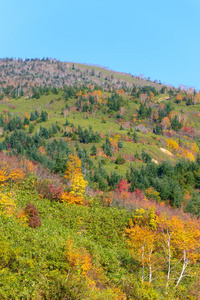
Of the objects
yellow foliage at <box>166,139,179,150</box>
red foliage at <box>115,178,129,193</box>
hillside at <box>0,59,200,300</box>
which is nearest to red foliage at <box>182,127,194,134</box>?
hillside at <box>0,59,200,300</box>

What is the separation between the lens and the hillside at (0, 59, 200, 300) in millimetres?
16891

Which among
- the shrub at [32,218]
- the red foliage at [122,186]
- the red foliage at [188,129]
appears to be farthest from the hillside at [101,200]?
the red foliage at [188,129]

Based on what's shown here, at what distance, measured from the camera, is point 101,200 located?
44094 mm

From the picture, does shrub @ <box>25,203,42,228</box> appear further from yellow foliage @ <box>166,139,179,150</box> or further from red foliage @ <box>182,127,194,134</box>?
red foliage @ <box>182,127,194,134</box>

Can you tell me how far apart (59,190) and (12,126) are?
327 feet

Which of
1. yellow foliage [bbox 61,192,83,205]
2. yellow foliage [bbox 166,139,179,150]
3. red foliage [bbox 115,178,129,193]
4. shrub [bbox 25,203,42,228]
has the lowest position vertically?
red foliage [bbox 115,178,129,193]

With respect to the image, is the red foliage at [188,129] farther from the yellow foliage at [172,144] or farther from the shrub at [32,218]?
the shrub at [32,218]

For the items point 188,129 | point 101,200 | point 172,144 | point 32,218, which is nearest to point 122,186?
point 101,200

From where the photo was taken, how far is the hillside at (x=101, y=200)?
665 inches

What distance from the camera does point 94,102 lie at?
168m

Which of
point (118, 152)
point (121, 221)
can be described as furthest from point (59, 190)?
point (118, 152)

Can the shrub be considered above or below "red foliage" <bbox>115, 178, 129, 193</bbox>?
above

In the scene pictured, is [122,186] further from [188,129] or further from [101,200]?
[188,129]

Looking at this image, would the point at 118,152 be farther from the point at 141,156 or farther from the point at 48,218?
the point at 48,218
